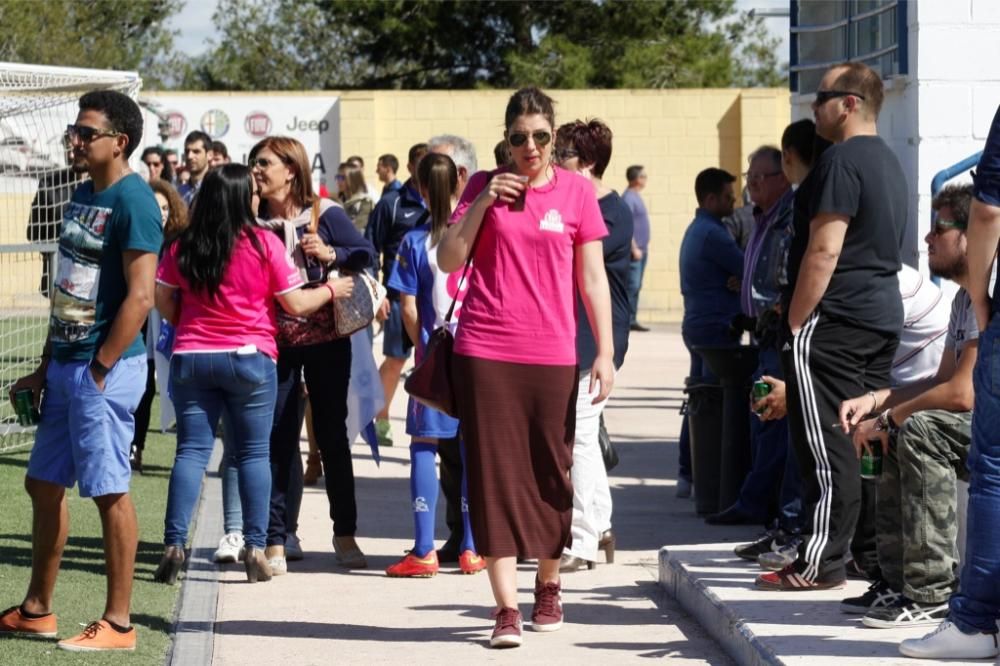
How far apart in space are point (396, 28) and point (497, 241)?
112ft

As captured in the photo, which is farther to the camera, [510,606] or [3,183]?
[3,183]

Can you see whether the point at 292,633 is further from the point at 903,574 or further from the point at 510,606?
the point at 903,574

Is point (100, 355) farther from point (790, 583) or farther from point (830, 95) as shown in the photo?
point (830, 95)

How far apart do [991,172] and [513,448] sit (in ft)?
7.02

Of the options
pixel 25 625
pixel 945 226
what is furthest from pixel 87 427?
pixel 945 226

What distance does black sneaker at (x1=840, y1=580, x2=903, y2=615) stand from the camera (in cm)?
598

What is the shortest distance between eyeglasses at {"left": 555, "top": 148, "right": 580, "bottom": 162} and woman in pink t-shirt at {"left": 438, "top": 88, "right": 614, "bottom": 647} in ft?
4.70

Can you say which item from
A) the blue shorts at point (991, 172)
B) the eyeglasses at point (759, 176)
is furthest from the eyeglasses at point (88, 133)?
the eyeglasses at point (759, 176)

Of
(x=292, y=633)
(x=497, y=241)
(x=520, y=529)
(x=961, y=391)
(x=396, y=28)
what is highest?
(x=396, y=28)

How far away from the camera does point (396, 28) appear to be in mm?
39562

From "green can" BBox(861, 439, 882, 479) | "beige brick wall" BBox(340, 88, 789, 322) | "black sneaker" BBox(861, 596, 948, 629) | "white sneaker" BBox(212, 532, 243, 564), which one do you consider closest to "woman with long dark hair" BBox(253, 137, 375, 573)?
"white sneaker" BBox(212, 532, 243, 564)

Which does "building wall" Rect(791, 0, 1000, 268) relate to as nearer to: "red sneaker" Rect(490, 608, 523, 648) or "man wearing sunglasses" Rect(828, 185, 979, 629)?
"man wearing sunglasses" Rect(828, 185, 979, 629)

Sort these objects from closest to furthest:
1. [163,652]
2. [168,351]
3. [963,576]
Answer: [963,576], [163,652], [168,351]

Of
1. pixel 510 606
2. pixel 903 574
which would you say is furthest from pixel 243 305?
pixel 903 574
